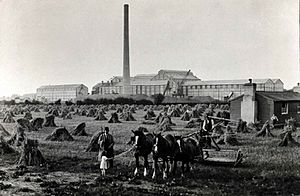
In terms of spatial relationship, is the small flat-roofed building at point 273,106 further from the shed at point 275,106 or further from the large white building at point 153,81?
the large white building at point 153,81

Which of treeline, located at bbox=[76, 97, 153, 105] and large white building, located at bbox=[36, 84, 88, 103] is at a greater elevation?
large white building, located at bbox=[36, 84, 88, 103]

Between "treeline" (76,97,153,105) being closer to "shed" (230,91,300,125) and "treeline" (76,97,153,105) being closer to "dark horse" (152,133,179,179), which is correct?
"shed" (230,91,300,125)

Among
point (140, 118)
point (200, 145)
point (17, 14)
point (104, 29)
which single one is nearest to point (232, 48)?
point (200, 145)

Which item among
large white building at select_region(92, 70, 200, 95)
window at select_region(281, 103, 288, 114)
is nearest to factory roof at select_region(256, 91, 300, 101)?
window at select_region(281, 103, 288, 114)

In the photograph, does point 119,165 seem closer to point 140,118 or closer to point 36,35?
point 36,35

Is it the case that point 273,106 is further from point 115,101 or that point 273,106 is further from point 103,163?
point 103,163

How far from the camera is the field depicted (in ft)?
29.7

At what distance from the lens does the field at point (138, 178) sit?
29.7 ft

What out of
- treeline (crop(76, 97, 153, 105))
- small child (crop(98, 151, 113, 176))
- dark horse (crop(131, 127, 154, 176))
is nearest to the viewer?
dark horse (crop(131, 127, 154, 176))

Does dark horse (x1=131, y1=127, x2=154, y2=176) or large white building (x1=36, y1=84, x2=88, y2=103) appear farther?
large white building (x1=36, y1=84, x2=88, y2=103)

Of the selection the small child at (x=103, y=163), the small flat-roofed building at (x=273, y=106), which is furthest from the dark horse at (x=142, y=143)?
the small flat-roofed building at (x=273, y=106)

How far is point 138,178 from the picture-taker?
10.4m

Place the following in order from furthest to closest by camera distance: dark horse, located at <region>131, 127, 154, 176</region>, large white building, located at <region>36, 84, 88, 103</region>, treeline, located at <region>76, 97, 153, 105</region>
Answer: treeline, located at <region>76, 97, 153, 105</region> → large white building, located at <region>36, 84, 88, 103</region> → dark horse, located at <region>131, 127, 154, 176</region>

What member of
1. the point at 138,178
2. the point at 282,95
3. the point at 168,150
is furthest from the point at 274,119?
the point at 138,178
